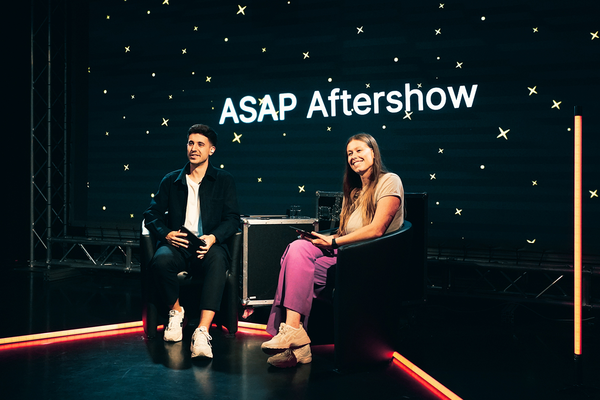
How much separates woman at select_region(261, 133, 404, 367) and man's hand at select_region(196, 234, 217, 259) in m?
0.56

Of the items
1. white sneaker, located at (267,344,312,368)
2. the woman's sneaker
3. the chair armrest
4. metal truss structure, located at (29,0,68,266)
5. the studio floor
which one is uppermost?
metal truss structure, located at (29,0,68,266)

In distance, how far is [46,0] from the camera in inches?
241

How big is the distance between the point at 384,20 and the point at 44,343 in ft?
12.6

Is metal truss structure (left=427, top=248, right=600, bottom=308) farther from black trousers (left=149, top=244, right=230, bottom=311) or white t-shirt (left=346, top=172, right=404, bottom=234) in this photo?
black trousers (left=149, top=244, right=230, bottom=311)

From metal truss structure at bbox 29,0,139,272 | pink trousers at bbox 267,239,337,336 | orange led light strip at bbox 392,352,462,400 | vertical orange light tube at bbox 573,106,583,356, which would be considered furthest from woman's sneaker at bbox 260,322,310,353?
metal truss structure at bbox 29,0,139,272

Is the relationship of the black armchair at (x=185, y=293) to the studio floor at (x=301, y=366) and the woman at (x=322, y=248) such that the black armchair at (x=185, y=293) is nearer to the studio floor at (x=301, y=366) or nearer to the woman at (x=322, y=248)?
Answer: the studio floor at (x=301, y=366)

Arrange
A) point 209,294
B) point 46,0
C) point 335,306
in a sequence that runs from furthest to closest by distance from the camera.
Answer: point 46,0
point 209,294
point 335,306

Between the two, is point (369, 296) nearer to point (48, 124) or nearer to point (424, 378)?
point (424, 378)

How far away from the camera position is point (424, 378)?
2.66 meters

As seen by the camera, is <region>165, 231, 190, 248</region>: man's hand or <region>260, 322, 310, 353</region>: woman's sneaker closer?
<region>260, 322, 310, 353</region>: woman's sneaker

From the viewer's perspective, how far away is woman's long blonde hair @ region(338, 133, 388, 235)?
300 centimetres

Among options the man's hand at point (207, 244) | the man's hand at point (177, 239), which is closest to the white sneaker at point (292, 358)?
the man's hand at point (207, 244)

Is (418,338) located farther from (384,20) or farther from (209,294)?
(384,20)

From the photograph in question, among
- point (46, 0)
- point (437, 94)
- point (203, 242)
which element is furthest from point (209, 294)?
point (46, 0)
